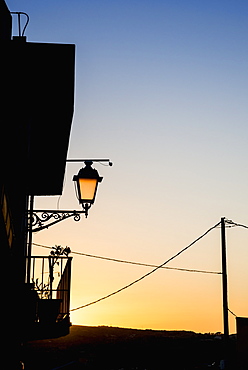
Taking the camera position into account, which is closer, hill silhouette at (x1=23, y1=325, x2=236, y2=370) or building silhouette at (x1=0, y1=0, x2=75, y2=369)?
building silhouette at (x1=0, y1=0, x2=75, y2=369)

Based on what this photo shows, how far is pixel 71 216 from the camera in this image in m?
10.5

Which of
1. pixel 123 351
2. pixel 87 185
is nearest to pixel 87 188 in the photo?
pixel 87 185

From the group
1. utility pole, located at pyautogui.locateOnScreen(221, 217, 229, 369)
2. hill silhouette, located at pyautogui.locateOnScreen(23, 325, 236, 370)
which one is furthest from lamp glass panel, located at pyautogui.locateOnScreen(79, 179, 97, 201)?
hill silhouette, located at pyautogui.locateOnScreen(23, 325, 236, 370)

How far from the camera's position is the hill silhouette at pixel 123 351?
2641 cm

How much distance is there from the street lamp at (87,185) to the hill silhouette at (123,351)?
14.4 meters

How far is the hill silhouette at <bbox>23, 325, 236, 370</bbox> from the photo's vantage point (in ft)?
86.6

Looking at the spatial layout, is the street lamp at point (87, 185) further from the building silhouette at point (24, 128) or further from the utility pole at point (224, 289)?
the utility pole at point (224, 289)

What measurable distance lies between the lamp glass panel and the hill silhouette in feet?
47.4

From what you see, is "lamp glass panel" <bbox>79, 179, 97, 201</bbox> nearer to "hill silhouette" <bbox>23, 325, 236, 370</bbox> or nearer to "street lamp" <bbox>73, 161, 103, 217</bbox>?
"street lamp" <bbox>73, 161, 103, 217</bbox>

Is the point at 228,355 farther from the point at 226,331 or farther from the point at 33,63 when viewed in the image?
the point at 33,63

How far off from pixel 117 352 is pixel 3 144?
2198cm

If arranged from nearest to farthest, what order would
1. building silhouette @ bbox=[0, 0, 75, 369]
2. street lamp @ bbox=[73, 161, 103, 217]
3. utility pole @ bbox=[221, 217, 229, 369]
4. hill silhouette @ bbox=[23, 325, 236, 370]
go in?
1. building silhouette @ bbox=[0, 0, 75, 369]
2. street lamp @ bbox=[73, 161, 103, 217]
3. utility pole @ bbox=[221, 217, 229, 369]
4. hill silhouette @ bbox=[23, 325, 236, 370]

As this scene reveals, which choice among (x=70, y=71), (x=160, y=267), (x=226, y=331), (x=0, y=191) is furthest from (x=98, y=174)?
(x=160, y=267)

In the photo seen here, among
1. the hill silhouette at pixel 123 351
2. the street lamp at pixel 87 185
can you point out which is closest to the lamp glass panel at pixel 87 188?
the street lamp at pixel 87 185
